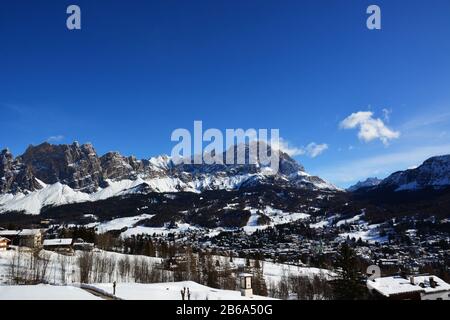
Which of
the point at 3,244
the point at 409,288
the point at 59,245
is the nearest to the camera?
the point at 409,288

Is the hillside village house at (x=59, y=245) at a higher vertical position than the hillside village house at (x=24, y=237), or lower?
lower

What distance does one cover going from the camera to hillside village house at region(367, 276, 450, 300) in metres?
54.0

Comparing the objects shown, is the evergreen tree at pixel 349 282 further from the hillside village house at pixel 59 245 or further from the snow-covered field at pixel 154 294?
the hillside village house at pixel 59 245

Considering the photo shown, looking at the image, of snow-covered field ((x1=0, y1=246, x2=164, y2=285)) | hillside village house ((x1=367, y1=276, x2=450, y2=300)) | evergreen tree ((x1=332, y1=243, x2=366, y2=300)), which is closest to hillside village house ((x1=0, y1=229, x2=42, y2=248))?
snow-covered field ((x1=0, y1=246, x2=164, y2=285))

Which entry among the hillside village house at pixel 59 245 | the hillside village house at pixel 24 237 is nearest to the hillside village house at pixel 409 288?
the hillside village house at pixel 59 245

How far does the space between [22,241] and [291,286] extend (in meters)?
64.6

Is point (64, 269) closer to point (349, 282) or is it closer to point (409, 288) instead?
point (349, 282)

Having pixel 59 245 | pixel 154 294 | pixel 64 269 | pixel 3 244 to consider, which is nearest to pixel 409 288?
pixel 154 294

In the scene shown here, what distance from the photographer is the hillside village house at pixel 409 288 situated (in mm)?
54031

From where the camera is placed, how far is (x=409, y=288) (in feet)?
182

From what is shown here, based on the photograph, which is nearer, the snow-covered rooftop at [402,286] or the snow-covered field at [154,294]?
the snow-covered field at [154,294]
